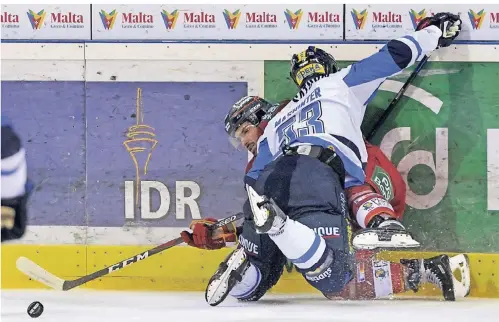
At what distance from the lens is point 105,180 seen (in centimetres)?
485

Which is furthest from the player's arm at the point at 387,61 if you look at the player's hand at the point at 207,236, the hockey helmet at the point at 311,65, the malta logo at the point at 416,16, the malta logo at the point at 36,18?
the malta logo at the point at 36,18

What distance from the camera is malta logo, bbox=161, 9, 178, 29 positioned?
4.79 metres

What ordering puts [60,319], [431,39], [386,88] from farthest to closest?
[386,88] → [431,39] → [60,319]

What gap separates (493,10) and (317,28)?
0.90 metres

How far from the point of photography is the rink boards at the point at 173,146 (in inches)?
182

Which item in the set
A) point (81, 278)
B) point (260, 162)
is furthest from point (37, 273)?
point (260, 162)

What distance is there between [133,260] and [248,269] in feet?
2.00

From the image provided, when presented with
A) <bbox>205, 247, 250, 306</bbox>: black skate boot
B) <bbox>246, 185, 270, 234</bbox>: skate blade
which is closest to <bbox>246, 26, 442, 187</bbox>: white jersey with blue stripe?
<bbox>205, 247, 250, 306</bbox>: black skate boot

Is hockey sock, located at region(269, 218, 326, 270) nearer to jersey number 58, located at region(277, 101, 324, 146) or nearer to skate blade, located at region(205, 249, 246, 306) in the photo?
skate blade, located at region(205, 249, 246, 306)

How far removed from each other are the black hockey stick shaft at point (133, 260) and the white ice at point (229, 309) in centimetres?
7

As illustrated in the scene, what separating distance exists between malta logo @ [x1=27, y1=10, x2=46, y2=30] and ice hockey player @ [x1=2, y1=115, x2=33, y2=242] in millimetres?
587

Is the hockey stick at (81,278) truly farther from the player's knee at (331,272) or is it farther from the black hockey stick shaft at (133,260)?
the player's knee at (331,272)

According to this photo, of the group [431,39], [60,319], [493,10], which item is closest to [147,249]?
[60,319]

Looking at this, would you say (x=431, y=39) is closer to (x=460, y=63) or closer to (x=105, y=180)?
(x=460, y=63)
